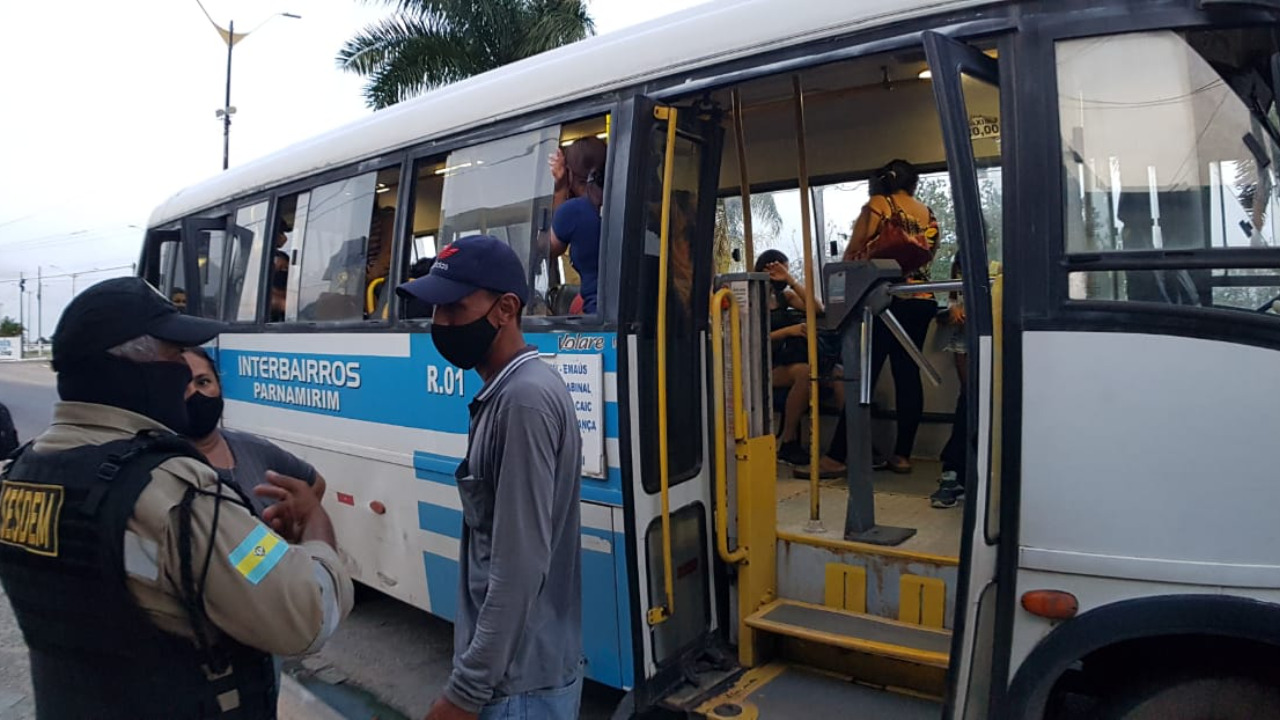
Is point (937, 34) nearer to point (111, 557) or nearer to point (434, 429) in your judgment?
point (111, 557)

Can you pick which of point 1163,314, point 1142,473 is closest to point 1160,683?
point 1142,473

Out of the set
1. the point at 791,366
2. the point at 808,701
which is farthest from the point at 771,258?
the point at 808,701

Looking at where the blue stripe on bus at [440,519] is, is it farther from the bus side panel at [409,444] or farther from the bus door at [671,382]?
the bus door at [671,382]

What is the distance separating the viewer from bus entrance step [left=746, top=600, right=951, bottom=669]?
3203 mm

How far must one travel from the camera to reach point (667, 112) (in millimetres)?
3406

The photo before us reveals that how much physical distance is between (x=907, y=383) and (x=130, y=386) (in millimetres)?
4157

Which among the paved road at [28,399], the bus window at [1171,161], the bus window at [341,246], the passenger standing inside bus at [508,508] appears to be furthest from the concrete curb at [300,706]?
the paved road at [28,399]

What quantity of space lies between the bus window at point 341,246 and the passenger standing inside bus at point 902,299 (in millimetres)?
2462

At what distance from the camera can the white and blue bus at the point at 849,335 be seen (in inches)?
94.2

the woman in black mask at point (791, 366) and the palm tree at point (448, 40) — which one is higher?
the palm tree at point (448, 40)

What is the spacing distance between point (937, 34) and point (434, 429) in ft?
8.94

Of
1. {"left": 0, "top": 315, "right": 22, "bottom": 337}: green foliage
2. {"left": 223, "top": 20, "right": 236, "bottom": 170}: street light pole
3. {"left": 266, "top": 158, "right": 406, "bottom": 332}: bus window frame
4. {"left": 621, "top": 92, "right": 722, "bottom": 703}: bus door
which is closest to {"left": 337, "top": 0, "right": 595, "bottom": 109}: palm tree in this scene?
{"left": 223, "top": 20, "right": 236, "bottom": 170}: street light pole

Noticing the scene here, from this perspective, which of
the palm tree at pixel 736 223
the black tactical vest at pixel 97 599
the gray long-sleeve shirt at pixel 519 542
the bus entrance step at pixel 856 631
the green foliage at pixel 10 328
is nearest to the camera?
the black tactical vest at pixel 97 599

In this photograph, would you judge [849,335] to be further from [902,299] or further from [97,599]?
[97,599]
